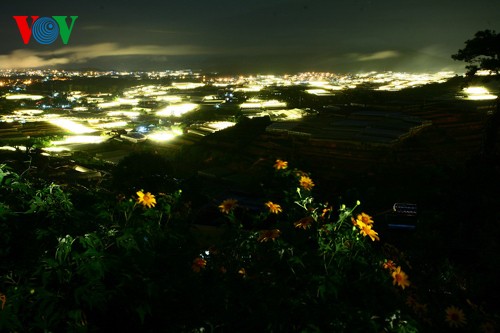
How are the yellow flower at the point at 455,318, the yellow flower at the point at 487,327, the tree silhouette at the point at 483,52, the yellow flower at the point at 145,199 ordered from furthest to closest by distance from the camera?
the tree silhouette at the point at 483,52
the yellow flower at the point at 487,327
the yellow flower at the point at 455,318
the yellow flower at the point at 145,199

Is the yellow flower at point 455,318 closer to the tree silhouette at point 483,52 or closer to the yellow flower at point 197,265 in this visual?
the yellow flower at point 197,265

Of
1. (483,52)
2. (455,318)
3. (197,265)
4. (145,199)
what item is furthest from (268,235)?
(483,52)

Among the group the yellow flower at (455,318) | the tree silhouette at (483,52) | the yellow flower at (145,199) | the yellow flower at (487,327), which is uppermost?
the tree silhouette at (483,52)

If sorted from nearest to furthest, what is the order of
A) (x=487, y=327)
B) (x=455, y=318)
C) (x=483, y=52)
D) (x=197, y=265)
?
(x=197, y=265), (x=455, y=318), (x=487, y=327), (x=483, y=52)

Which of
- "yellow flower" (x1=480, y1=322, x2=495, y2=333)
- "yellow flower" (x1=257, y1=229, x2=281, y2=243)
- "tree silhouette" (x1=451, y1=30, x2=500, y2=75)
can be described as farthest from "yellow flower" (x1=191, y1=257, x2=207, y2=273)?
"tree silhouette" (x1=451, y1=30, x2=500, y2=75)

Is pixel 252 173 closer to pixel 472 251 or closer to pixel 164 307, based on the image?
pixel 472 251

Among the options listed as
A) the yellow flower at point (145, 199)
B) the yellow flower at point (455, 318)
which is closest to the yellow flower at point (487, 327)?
the yellow flower at point (455, 318)

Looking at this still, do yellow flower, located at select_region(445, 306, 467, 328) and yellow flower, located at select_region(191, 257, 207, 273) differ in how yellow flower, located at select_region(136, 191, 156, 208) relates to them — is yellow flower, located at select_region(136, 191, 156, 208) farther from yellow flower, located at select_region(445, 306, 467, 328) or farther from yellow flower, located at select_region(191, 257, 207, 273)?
yellow flower, located at select_region(445, 306, 467, 328)

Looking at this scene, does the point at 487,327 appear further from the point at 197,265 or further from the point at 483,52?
the point at 483,52
